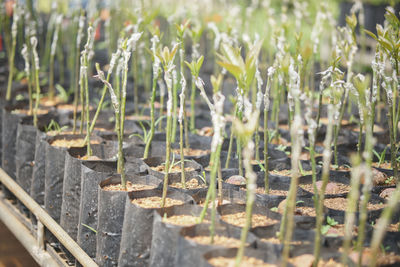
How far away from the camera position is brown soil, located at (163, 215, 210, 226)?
1.28 m

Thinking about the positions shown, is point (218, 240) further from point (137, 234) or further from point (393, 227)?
point (393, 227)

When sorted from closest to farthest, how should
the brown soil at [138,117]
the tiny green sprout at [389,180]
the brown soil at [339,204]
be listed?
the brown soil at [339,204]
the tiny green sprout at [389,180]
the brown soil at [138,117]

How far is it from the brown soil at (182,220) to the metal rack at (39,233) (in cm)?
30

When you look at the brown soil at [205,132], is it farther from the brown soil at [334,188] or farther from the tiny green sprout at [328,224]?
the tiny green sprout at [328,224]

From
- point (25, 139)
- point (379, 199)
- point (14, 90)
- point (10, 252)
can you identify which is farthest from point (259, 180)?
point (14, 90)

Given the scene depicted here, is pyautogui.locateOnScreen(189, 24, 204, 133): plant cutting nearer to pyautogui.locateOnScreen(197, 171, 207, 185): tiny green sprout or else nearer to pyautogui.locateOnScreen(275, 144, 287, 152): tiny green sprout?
pyautogui.locateOnScreen(275, 144, 287, 152): tiny green sprout

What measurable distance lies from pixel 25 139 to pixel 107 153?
483mm

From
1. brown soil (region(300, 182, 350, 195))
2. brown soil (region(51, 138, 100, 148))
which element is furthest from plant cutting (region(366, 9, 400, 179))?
brown soil (region(51, 138, 100, 148))

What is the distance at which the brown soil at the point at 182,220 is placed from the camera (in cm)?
128

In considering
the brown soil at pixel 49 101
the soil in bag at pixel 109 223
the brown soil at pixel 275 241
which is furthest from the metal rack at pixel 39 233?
the brown soil at pixel 49 101

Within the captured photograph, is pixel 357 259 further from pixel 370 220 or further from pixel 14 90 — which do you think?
pixel 14 90

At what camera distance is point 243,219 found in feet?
4.35

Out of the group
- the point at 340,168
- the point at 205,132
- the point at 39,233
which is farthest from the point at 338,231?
the point at 205,132

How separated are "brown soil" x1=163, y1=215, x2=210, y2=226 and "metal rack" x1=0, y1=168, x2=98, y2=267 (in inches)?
11.9
